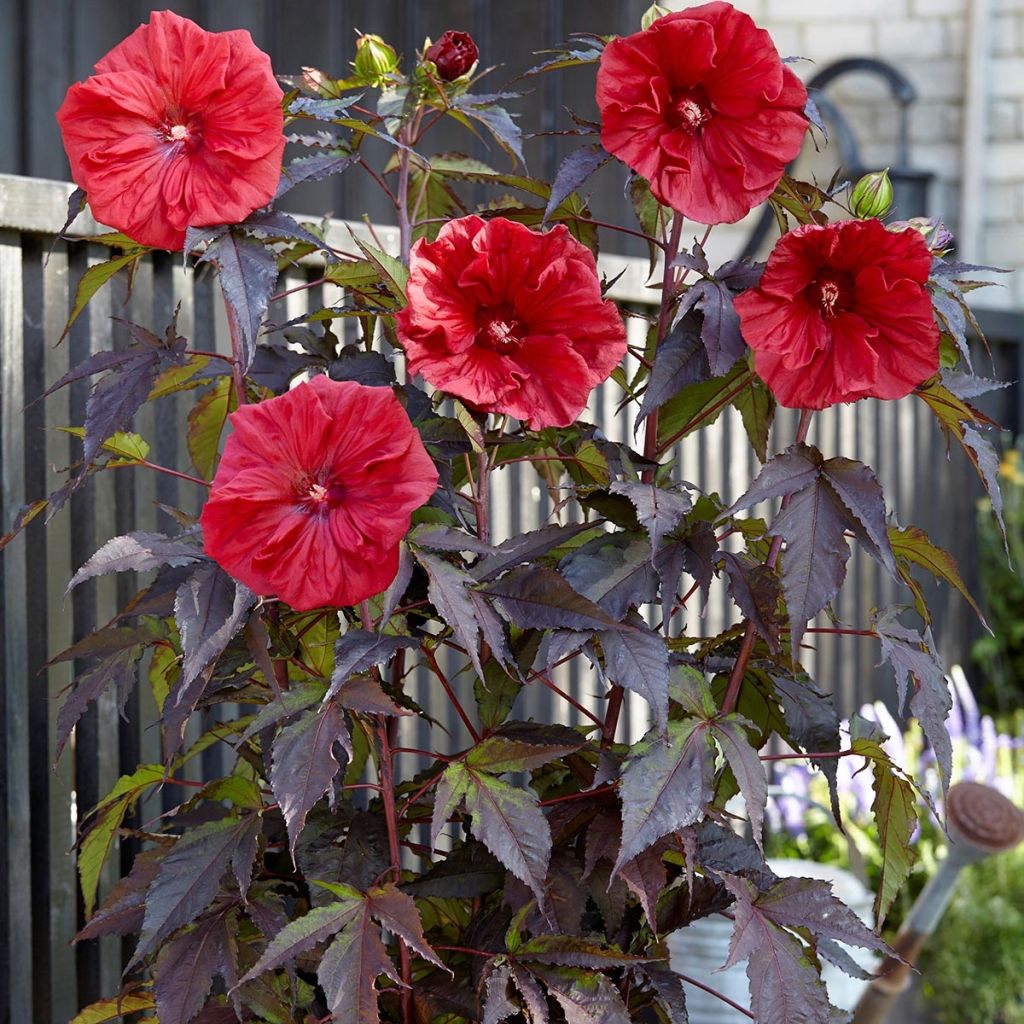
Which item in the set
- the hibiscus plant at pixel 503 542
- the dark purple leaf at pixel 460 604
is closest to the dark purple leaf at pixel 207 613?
the hibiscus plant at pixel 503 542

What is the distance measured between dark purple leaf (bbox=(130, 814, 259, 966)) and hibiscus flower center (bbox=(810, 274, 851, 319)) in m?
0.61

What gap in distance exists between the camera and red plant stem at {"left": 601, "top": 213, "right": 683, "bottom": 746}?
3.82ft

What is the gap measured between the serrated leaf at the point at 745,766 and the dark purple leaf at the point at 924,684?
0.42ft

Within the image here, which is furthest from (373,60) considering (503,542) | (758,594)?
(758,594)

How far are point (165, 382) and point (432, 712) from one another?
3.19 ft

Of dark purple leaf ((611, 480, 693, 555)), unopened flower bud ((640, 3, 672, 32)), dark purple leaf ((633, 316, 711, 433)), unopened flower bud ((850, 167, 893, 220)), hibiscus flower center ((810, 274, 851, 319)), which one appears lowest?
dark purple leaf ((611, 480, 693, 555))

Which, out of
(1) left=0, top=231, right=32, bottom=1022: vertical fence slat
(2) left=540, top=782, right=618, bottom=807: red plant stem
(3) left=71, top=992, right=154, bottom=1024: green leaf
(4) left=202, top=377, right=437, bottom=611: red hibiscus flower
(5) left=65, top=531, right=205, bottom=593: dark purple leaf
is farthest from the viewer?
(1) left=0, top=231, right=32, bottom=1022: vertical fence slat

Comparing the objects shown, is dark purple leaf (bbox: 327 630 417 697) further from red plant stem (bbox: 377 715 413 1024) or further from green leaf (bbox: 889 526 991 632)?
green leaf (bbox: 889 526 991 632)

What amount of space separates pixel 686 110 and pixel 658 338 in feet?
0.61

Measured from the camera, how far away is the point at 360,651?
1.01 m

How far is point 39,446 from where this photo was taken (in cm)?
167

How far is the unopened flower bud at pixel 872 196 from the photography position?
3.84 feet

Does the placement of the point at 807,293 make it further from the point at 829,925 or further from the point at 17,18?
the point at 17,18

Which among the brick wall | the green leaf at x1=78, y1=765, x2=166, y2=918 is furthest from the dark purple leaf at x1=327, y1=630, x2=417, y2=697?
the brick wall
